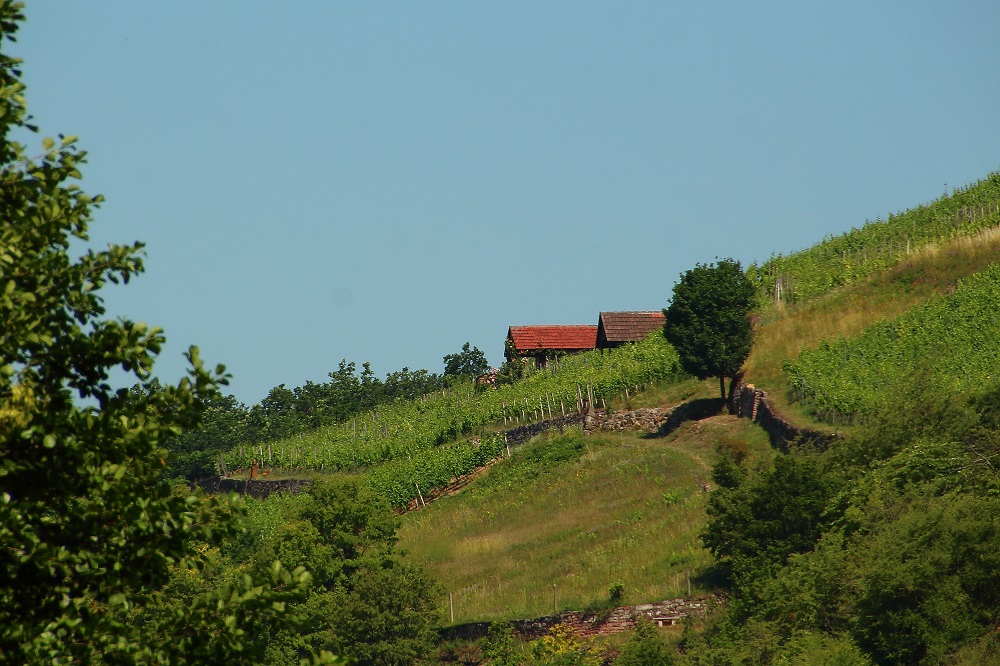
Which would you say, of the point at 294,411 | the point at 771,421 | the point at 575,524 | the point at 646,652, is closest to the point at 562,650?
the point at 646,652

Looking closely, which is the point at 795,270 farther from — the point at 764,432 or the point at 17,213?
the point at 17,213

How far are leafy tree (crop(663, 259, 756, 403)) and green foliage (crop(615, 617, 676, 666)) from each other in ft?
68.5

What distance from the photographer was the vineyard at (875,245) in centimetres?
6444

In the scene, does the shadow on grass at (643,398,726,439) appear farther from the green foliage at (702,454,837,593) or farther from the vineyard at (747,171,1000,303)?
the green foliage at (702,454,837,593)

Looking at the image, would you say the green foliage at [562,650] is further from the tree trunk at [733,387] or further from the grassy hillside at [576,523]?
the tree trunk at [733,387]

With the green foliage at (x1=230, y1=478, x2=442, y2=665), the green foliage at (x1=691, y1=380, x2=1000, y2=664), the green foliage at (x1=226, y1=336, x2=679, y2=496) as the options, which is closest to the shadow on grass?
Answer: the green foliage at (x1=226, y1=336, x2=679, y2=496)

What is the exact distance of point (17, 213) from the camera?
1122cm

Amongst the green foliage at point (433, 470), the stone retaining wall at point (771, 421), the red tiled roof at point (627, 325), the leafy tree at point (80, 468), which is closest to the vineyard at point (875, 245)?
the red tiled roof at point (627, 325)

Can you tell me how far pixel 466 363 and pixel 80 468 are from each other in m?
78.0

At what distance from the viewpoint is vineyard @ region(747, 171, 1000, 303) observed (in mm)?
64438

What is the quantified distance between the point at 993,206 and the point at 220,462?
46.1m

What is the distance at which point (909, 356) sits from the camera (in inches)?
1999

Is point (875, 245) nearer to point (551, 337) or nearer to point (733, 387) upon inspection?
point (733, 387)

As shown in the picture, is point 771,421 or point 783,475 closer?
point 783,475
